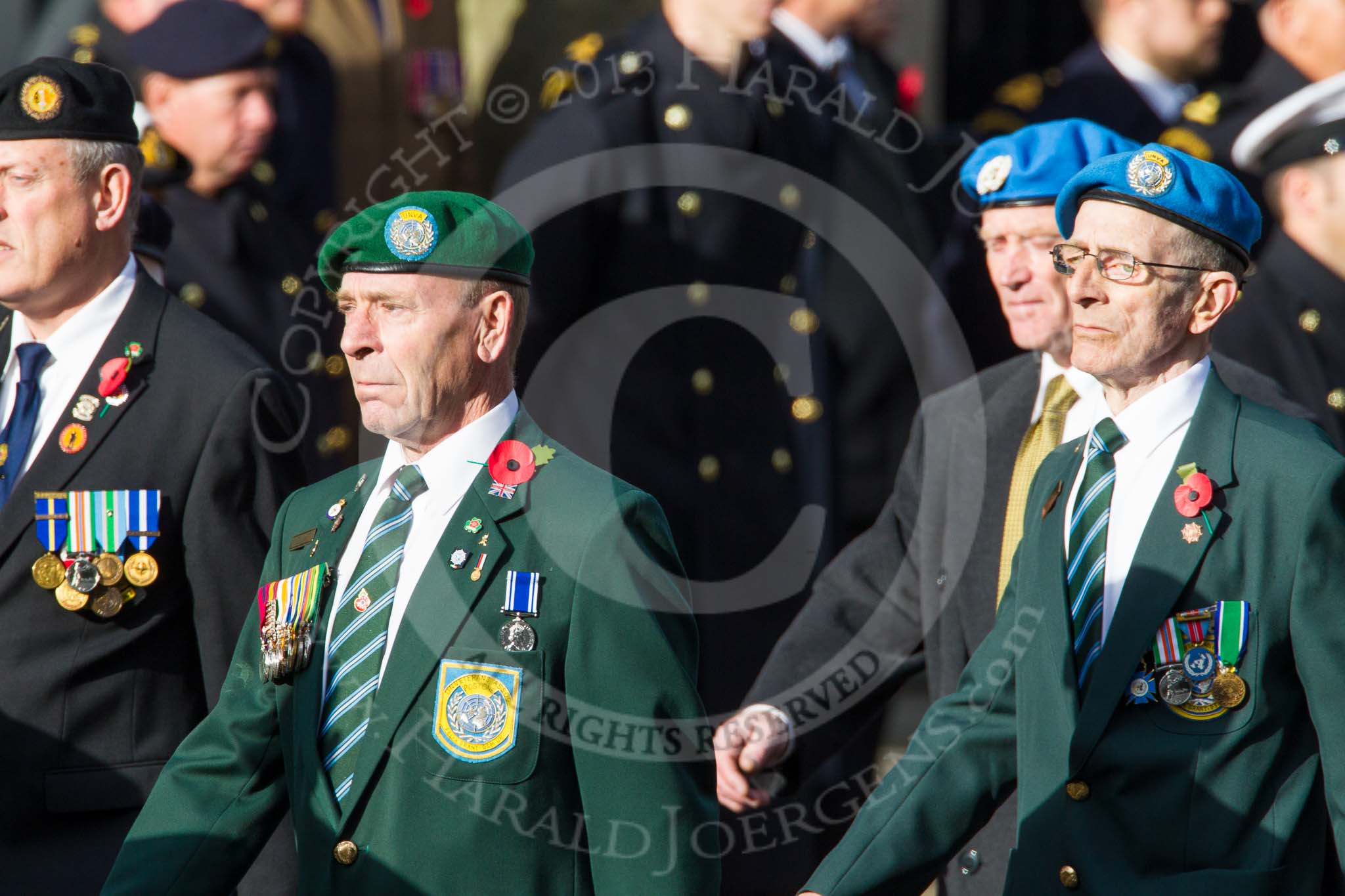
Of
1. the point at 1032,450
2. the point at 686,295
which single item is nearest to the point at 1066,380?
the point at 1032,450

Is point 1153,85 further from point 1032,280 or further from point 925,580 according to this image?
point 925,580

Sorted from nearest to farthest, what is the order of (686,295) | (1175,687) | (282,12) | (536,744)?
(536,744)
(1175,687)
(686,295)
(282,12)

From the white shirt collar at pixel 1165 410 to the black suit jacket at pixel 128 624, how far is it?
5.82ft

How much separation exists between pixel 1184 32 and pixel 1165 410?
3.18 meters

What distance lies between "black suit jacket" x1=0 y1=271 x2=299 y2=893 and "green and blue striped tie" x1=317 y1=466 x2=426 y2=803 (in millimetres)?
800

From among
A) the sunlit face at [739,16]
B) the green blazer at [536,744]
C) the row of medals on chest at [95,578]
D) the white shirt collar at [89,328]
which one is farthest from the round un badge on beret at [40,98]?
the sunlit face at [739,16]

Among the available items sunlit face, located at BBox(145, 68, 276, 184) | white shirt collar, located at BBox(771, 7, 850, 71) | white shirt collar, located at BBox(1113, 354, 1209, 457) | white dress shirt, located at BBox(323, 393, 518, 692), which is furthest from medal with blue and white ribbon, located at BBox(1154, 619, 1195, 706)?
sunlit face, located at BBox(145, 68, 276, 184)

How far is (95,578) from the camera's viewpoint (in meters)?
3.96

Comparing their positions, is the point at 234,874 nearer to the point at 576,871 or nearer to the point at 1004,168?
the point at 576,871

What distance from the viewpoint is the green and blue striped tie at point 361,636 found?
316 centimetres

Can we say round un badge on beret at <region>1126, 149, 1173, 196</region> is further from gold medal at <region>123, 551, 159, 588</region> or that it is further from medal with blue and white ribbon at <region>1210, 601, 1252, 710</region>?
gold medal at <region>123, 551, 159, 588</region>

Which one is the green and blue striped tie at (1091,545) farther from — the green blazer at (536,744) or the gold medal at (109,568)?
the gold medal at (109,568)

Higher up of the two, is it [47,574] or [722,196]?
[722,196]

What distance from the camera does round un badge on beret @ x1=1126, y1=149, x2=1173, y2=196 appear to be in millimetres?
3344
